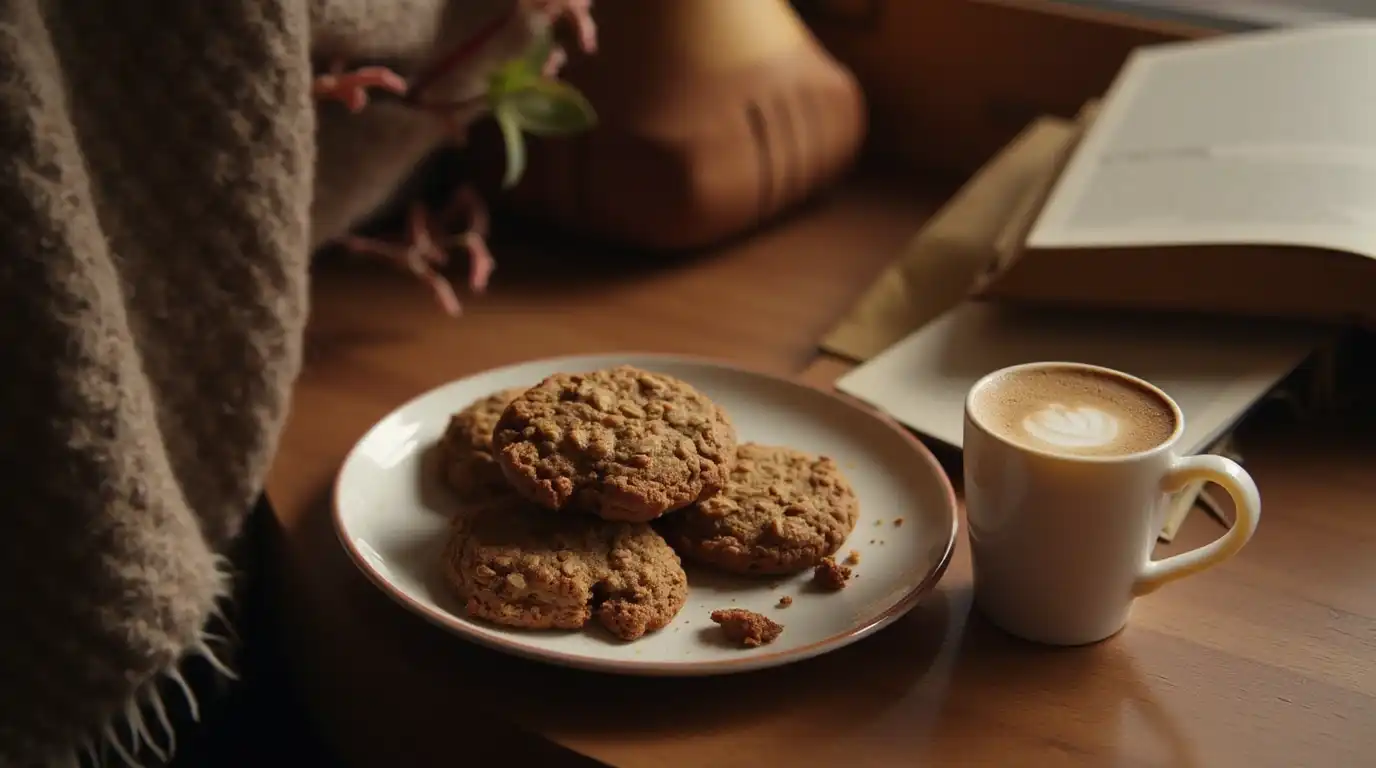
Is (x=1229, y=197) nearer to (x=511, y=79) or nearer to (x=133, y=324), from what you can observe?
(x=511, y=79)

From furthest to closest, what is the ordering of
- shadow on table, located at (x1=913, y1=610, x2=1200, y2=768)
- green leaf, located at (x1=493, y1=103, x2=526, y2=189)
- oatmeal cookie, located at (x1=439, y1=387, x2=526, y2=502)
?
green leaf, located at (x1=493, y1=103, x2=526, y2=189)
oatmeal cookie, located at (x1=439, y1=387, x2=526, y2=502)
shadow on table, located at (x1=913, y1=610, x2=1200, y2=768)

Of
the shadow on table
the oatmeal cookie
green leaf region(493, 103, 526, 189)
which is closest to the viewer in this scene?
the shadow on table

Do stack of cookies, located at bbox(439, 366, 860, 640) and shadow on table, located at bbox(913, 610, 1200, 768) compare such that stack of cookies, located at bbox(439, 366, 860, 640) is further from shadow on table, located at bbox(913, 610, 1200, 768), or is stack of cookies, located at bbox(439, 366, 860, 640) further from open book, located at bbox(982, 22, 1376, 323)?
open book, located at bbox(982, 22, 1376, 323)

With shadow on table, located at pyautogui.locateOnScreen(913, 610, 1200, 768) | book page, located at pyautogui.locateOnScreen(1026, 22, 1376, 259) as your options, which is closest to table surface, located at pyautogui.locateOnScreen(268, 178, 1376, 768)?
shadow on table, located at pyautogui.locateOnScreen(913, 610, 1200, 768)

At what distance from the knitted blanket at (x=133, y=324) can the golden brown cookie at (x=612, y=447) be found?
0.14m

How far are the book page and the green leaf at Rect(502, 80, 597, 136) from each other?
0.28 meters

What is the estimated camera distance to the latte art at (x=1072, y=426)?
49 cm

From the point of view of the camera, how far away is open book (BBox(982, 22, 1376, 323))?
24.8 inches

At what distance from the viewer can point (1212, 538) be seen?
0.58 m

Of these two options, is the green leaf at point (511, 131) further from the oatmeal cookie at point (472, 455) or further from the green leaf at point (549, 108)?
the oatmeal cookie at point (472, 455)

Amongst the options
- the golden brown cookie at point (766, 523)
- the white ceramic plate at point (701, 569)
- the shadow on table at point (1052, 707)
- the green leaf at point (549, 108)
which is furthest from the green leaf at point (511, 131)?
the shadow on table at point (1052, 707)

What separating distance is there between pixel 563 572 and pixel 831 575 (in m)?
0.12

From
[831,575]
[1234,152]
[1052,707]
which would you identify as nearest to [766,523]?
[831,575]

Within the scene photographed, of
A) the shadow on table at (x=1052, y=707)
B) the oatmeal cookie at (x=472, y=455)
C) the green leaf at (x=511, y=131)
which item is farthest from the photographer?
the green leaf at (x=511, y=131)
